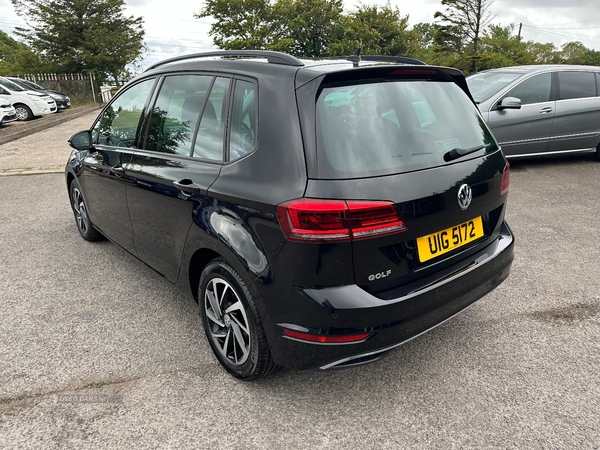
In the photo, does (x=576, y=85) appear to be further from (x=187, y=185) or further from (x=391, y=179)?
(x=187, y=185)

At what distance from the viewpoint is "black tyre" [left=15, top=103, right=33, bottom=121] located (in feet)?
60.4

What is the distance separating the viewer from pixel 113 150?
3.64 meters

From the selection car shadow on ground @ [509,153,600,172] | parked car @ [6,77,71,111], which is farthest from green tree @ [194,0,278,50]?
car shadow on ground @ [509,153,600,172]

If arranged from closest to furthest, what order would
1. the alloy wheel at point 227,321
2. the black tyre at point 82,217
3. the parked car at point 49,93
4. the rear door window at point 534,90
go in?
the alloy wheel at point 227,321 < the black tyre at point 82,217 < the rear door window at point 534,90 < the parked car at point 49,93

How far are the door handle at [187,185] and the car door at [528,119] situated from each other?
19.4 feet

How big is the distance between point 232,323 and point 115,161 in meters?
1.73

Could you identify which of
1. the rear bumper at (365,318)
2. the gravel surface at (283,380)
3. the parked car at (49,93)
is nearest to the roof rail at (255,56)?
the rear bumper at (365,318)

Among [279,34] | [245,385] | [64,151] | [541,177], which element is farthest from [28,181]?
[279,34]

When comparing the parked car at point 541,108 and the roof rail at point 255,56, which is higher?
the roof rail at point 255,56

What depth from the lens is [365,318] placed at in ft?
6.94

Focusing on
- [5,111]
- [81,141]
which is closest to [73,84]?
[5,111]

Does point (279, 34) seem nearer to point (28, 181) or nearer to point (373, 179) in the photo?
point (28, 181)

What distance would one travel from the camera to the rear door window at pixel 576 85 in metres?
7.86

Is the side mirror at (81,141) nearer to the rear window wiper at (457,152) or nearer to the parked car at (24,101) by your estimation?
the rear window wiper at (457,152)
